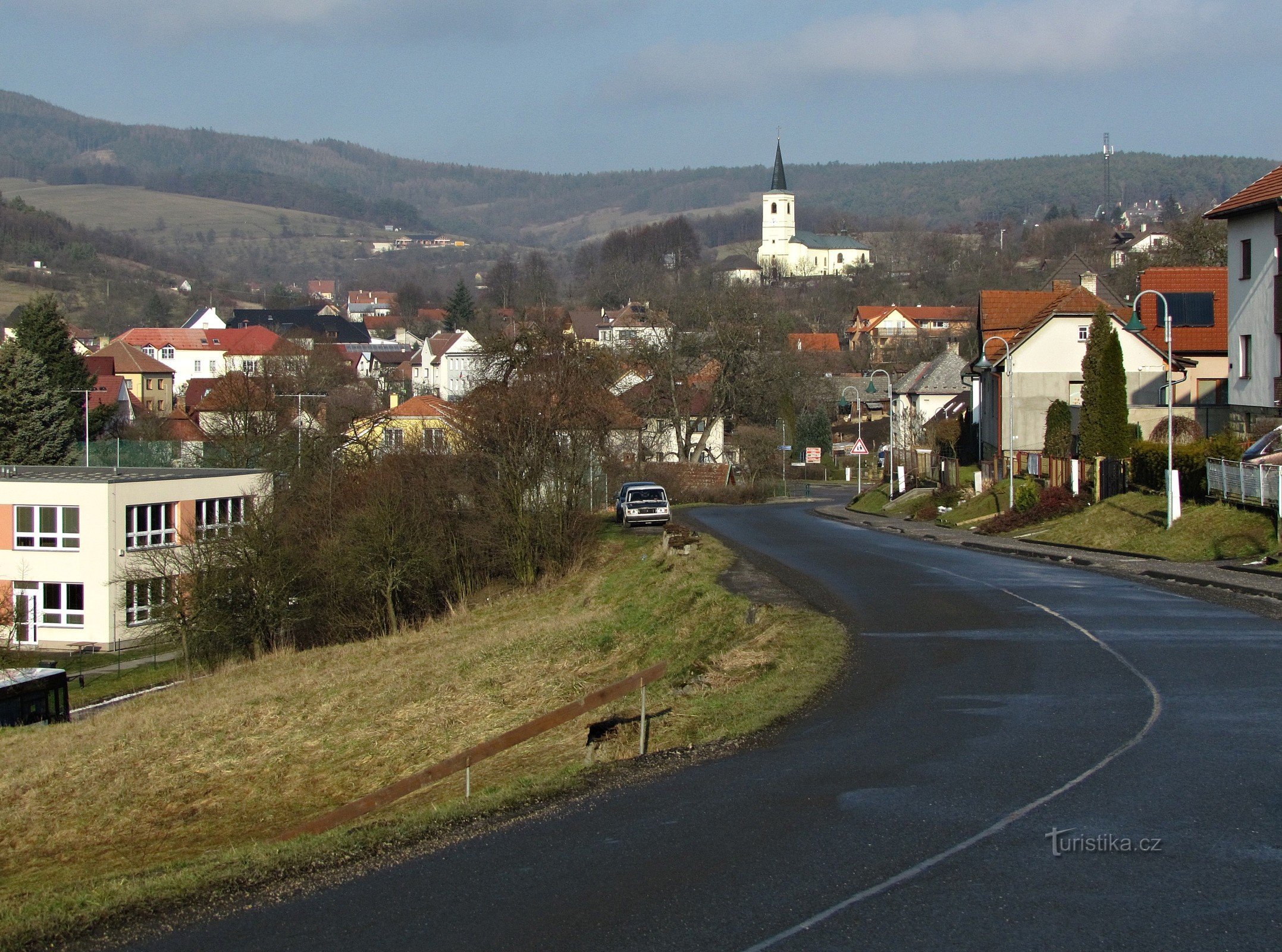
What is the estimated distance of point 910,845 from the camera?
26.6 feet

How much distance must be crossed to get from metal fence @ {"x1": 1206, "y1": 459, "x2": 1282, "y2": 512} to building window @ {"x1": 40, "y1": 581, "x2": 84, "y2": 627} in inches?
1467

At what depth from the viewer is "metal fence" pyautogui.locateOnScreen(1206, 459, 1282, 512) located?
27.2 metres

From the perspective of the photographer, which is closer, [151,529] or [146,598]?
[146,598]

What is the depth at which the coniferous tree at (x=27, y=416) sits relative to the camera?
221 ft

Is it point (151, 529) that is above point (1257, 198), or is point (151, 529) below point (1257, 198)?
below

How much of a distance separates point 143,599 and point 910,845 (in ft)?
133

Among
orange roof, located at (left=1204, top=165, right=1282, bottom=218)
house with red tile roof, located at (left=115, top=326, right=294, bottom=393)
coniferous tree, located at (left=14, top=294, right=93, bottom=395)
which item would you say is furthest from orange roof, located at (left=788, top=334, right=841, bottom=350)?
orange roof, located at (left=1204, top=165, right=1282, bottom=218)

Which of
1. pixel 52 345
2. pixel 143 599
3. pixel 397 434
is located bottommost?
pixel 143 599

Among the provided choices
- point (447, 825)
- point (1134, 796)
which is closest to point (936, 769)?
point (1134, 796)

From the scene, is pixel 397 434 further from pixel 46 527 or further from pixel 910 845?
pixel 910 845

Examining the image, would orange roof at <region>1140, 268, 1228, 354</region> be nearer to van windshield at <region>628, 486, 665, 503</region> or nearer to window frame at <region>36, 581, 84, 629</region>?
van windshield at <region>628, 486, 665, 503</region>

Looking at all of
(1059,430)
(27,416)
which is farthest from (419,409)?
(1059,430)

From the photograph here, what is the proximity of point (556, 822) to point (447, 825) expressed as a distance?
3.03 feet

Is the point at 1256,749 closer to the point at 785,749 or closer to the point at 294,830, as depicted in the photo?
the point at 785,749
